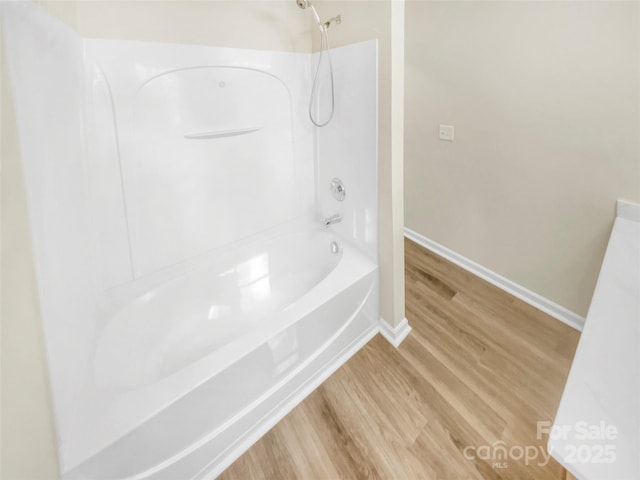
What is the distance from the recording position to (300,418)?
1448mm

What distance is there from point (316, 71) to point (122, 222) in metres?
1.40

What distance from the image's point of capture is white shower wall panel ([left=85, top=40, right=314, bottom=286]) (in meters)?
1.43

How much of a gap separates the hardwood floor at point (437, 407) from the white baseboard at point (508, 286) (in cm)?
5

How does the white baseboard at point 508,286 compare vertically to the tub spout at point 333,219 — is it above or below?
below

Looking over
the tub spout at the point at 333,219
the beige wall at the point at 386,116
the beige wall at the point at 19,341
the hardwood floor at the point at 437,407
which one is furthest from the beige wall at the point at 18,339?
the tub spout at the point at 333,219

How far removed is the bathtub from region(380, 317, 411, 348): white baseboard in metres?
0.09

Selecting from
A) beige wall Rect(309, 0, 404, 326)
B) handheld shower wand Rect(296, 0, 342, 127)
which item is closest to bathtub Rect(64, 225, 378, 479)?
beige wall Rect(309, 0, 404, 326)

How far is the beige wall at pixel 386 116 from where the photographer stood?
142 centimetres

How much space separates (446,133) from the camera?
2.39 meters

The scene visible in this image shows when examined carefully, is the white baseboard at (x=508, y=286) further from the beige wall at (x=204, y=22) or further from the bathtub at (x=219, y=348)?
the beige wall at (x=204, y=22)

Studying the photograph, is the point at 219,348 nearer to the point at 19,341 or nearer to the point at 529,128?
the point at 19,341

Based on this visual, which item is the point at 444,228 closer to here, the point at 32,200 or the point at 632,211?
the point at 632,211

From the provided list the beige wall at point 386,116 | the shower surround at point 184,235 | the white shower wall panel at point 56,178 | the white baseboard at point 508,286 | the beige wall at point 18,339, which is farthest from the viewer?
the white baseboard at point 508,286

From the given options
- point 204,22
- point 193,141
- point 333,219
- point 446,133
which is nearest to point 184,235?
point 193,141
